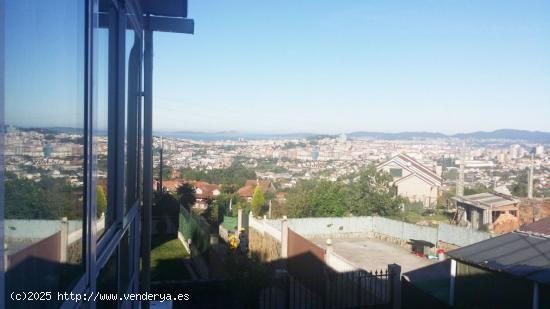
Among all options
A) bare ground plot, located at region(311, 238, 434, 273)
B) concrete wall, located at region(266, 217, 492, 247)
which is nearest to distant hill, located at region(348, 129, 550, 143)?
concrete wall, located at region(266, 217, 492, 247)

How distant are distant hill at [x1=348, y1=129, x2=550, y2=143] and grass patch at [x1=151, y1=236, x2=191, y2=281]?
1554 inches

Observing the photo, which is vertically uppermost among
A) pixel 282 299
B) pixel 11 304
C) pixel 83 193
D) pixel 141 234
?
pixel 83 193

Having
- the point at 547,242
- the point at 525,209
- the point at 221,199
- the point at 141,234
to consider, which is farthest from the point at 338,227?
the point at 141,234

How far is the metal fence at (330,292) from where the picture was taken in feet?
21.4

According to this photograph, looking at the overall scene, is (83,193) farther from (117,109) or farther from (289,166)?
(289,166)

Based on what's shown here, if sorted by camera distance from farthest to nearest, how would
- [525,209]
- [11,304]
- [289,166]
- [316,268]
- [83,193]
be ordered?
[289,166]
[525,209]
[316,268]
[83,193]
[11,304]

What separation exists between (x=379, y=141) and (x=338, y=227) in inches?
1440

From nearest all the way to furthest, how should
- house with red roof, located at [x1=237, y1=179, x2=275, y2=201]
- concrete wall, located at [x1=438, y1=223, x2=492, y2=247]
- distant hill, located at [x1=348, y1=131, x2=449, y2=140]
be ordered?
concrete wall, located at [x1=438, y1=223, x2=492, y2=247], house with red roof, located at [x1=237, y1=179, x2=275, y2=201], distant hill, located at [x1=348, y1=131, x2=449, y2=140]

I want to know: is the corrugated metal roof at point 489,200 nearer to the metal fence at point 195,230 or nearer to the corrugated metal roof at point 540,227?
the metal fence at point 195,230

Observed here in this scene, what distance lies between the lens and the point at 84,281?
45.4 inches

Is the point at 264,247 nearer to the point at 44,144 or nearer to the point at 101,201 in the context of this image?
the point at 101,201

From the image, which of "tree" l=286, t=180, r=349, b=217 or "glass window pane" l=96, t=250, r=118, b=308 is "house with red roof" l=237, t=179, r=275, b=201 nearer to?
"tree" l=286, t=180, r=349, b=217

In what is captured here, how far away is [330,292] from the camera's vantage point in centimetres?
719

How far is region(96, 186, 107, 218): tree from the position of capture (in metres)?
1.36
